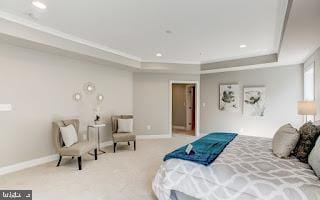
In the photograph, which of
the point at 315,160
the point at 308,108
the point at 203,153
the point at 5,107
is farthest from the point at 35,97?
the point at 308,108

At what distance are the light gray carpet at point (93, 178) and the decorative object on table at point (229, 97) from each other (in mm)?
3143

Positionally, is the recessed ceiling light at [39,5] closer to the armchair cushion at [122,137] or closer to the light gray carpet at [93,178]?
the light gray carpet at [93,178]

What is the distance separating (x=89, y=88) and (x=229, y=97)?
4.36m

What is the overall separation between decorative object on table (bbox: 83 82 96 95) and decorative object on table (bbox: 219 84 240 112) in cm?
414

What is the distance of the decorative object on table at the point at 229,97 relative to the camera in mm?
6148

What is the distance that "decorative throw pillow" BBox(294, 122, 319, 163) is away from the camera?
2.13 metres

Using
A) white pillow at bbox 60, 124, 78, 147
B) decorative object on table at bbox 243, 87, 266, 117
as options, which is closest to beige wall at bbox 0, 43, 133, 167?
white pillow at bbox 60, 124, 78, 147

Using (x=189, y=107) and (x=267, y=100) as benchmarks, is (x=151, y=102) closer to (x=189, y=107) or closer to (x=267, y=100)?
(x=189, y=107)

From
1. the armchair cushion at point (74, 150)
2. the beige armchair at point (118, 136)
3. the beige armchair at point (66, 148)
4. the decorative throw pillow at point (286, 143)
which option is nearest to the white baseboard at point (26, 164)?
the beige armchair at point (66, 148)

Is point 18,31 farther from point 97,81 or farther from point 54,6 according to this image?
point 97,81

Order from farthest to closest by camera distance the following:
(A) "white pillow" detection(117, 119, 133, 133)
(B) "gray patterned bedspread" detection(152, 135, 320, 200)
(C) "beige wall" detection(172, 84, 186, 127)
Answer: (C) "beige wall" detection(172, 84, 186, 127) < (A) "white pillow" detection(117, 119, 133, 133) < (B) "gray patterned bedspread" detection(152, 135, 320, 200)

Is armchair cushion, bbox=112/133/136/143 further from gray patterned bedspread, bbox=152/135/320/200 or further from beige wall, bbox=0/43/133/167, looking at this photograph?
gray patterned bedspread, bbox=152/135/320/200

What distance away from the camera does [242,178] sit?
180 centimetres

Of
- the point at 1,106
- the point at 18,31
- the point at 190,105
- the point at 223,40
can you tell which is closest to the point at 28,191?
the point at 1,106
